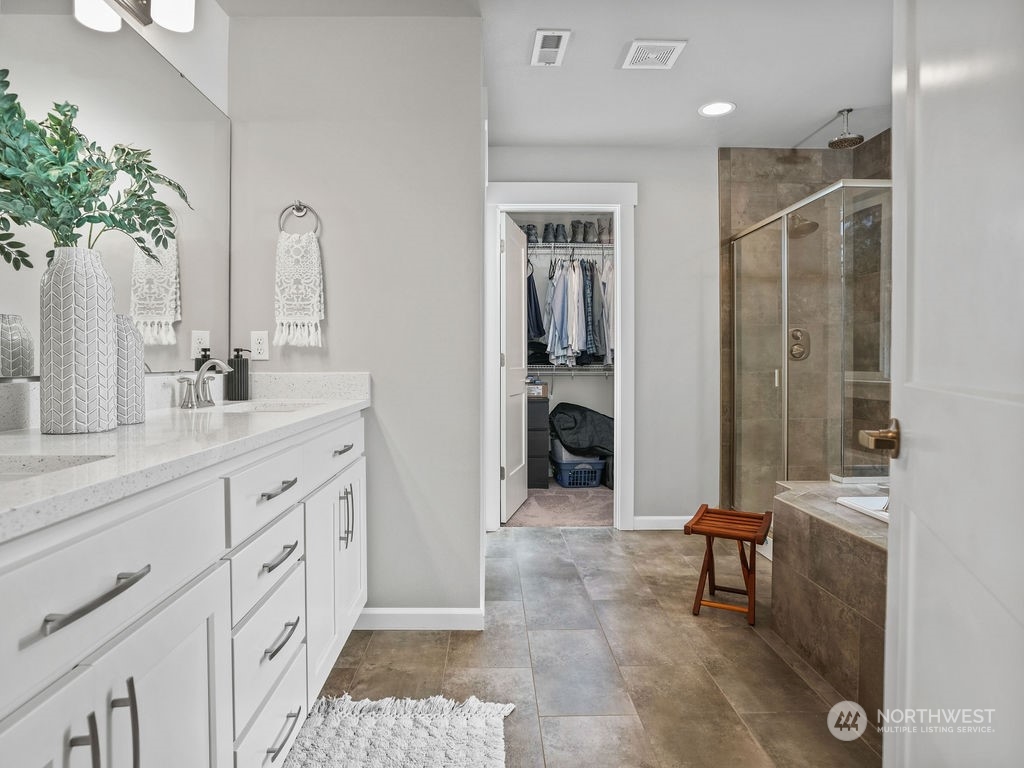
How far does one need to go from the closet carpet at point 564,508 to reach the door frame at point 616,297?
0.89 feet

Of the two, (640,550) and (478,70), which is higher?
(478,70)

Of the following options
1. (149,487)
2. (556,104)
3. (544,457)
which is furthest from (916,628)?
(544,457)

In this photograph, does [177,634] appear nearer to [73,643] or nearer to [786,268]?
[73,643]

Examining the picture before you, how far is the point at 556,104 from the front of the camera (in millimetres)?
3094

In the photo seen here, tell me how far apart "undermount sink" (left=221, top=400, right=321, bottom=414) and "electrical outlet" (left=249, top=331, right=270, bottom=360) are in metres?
0.19

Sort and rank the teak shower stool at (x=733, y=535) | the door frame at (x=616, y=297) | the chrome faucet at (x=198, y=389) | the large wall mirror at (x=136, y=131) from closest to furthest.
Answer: the large wall mirror at (x=136, y=131) → the chrome faucet at (x=198, y=389) → the teak shower stool at (x=733, y=535) → the door frame at (x=616, y=297)

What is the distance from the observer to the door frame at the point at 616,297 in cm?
364

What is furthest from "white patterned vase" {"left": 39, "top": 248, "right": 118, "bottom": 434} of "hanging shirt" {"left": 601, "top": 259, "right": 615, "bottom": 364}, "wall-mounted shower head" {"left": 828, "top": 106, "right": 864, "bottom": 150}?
"hanging shirt" {"left": 601, "top": 259, "right": 615, "bottom": 364}

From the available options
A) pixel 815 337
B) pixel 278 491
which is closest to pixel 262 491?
pixel 278 491

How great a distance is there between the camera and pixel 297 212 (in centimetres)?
227

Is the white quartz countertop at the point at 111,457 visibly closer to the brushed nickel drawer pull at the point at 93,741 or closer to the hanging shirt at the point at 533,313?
the brushed nickel drawer pull at the point at 93,741

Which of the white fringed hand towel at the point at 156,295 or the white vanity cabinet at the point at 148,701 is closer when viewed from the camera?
the white vanity cabinet at the point at 148,701

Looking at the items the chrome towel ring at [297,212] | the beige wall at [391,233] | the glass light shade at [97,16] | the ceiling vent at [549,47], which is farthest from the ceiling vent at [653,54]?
the glass light shade at [97,16]

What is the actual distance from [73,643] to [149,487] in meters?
0.21
